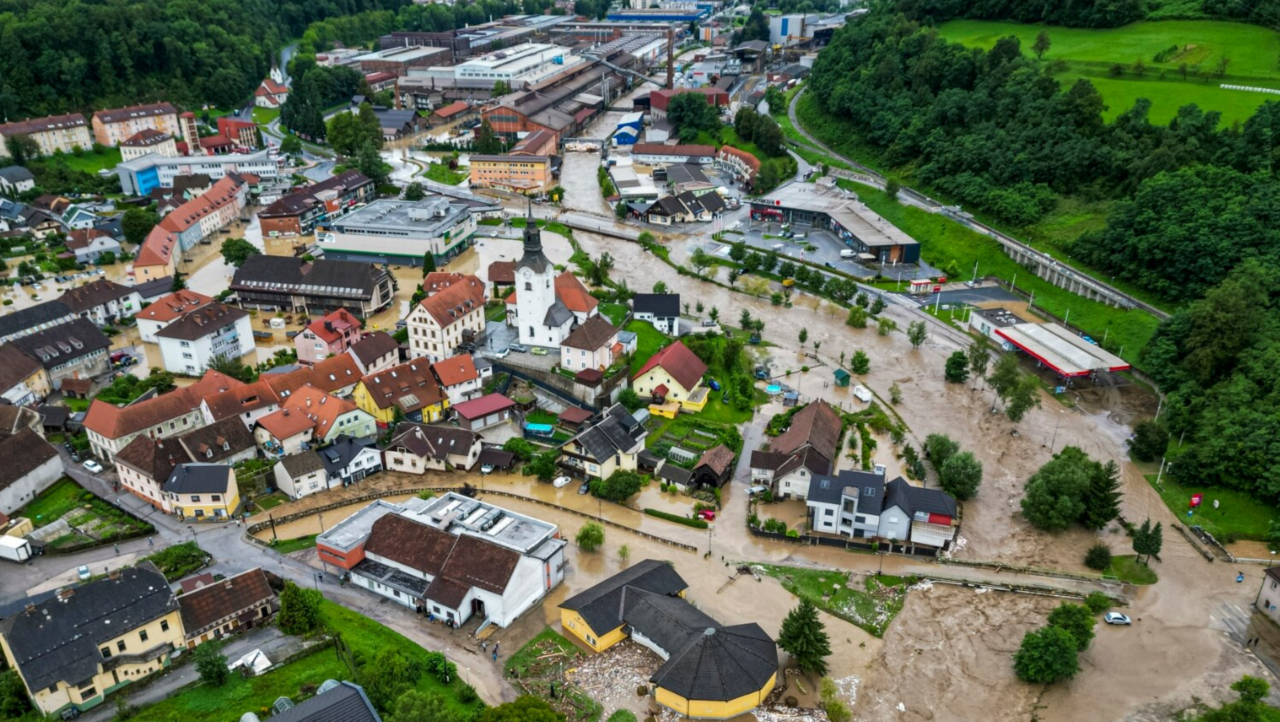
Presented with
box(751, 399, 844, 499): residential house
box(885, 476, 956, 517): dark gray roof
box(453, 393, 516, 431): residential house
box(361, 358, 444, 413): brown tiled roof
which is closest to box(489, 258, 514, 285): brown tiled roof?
box(361, 358, 444, 413): brown tiled roof

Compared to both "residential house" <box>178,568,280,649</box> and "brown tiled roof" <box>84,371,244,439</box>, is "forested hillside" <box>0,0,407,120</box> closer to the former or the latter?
"brown tiled roof" <box>84,371,244,439</box>

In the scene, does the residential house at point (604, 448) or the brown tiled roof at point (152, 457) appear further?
the residential house at point (604, 448)

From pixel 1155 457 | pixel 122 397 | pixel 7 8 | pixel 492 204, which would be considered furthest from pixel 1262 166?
pixel 7 8

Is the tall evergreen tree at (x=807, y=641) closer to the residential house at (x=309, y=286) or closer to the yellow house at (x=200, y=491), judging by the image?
the yellow house at (x=200, y=491)

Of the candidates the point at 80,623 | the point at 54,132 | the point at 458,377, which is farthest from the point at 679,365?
the point at 54,132

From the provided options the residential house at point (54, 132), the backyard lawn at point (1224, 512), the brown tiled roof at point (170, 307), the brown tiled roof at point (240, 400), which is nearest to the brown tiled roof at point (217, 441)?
the brown tiled roof at point (240, 400)

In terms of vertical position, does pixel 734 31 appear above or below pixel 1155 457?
above

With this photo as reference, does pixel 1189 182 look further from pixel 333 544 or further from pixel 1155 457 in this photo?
pixel 333 544
